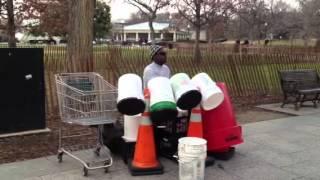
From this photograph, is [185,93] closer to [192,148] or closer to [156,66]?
[192,148]

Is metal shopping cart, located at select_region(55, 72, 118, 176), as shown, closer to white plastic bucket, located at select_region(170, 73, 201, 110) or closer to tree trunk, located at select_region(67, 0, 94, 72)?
white plastic bucket, located at select_region(170, 73, 201, 110)

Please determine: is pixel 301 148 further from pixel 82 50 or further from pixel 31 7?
pixel 31 7

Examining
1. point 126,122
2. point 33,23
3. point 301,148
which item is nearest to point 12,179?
point 126,122

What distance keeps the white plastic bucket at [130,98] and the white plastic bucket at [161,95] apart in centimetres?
13

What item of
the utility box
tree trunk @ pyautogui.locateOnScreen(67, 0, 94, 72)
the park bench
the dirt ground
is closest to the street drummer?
the utility box

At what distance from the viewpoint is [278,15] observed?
64938mm

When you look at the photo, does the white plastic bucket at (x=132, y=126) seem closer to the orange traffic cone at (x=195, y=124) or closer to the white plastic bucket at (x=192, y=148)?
the orange traffic cone at (x=195, y=124)

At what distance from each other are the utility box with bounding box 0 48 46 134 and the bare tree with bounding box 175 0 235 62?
21.7 m

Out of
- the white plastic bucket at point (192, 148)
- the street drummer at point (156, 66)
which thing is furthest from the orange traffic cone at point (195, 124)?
the street drummer at point (156, 66)

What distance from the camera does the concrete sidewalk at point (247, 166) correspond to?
5551mm

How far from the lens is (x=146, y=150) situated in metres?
5.64

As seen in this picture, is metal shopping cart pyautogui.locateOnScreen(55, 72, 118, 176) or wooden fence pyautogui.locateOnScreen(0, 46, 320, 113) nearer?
metal shopping cart pyautogui.locateOnScreen(55, 72, 118, 176)

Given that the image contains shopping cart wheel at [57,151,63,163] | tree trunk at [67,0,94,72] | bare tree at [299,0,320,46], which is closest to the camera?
shopping cart wheel at [57,151,63,163]

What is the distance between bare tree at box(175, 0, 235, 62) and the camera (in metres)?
29.1
